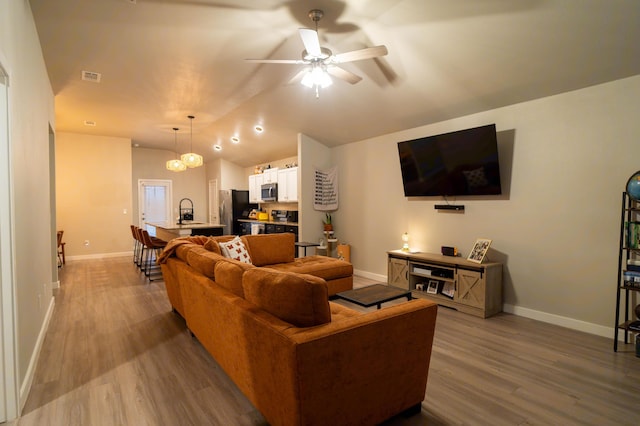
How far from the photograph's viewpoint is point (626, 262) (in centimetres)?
322

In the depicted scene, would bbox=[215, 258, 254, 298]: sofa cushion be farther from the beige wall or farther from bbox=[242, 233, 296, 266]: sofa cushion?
the beige wall

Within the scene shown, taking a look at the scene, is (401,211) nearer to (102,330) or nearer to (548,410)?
(548,410)

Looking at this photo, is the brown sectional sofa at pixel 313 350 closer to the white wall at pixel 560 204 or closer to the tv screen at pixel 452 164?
the white wall at pixel 560 204

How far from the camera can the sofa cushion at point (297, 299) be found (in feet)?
5.72

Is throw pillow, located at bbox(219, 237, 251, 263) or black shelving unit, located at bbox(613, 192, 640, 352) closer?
black shelving unit, located at bbox(613, 192, 640, 352)

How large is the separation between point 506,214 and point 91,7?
191 inches

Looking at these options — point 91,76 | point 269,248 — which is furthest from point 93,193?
point 269,248

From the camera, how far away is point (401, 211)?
5465mm

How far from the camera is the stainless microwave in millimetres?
7832

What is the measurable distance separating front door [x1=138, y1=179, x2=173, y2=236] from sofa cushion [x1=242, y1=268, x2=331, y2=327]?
29.1 feet

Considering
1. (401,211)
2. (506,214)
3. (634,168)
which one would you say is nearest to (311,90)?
(401,211)

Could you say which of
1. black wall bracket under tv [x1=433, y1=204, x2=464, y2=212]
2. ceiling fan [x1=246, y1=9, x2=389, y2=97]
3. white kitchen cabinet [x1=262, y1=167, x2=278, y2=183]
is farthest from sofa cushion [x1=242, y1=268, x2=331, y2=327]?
white kitchen cabinet [x1=262, y1=167, x2=278, y2=183]

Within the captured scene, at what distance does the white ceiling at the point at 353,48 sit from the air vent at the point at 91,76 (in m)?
0.09

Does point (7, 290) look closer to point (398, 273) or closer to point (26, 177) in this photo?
point (26, 177)
